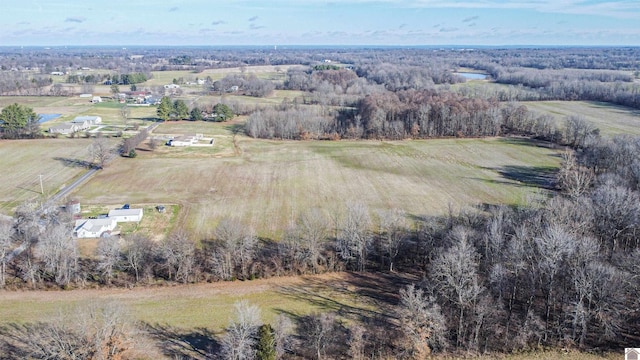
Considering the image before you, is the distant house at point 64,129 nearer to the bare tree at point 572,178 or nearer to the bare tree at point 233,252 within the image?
the bare tree at point 233,252

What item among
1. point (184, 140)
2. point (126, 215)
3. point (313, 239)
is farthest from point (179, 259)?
point (184, 140)

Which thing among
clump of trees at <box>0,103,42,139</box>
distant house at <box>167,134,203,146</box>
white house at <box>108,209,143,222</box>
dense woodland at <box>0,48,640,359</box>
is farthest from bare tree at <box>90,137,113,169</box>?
clump of trees at <box>0,103,42,139</box>

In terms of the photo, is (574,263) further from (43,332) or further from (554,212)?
(43,332)

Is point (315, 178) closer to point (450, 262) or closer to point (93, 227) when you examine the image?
point (93, 227)

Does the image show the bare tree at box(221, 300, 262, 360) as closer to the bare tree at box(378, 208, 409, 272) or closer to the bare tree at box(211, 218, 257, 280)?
the bare tree at box(211, 218, 257, 280)

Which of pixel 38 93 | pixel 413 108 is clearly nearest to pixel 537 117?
pixel 413 108

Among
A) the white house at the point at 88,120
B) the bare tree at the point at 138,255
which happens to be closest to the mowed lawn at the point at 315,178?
the bare tree at the point at 138,255

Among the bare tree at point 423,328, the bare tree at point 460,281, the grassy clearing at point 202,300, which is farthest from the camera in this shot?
the grassy clearing at point 202,300
